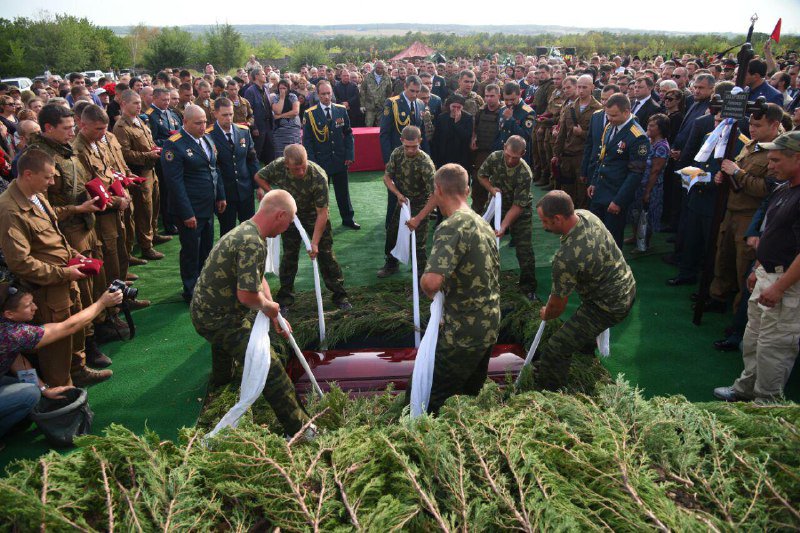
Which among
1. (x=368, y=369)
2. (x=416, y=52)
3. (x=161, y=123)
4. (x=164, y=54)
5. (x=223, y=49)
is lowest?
(x=368, y=369)

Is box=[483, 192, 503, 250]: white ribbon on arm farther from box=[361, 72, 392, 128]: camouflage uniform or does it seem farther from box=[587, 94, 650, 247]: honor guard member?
box=[361, 72, 392, 128]: camouflage uniform

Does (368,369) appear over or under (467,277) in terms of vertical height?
under

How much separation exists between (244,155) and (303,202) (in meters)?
1.65

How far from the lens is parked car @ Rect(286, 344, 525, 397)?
4.18 meters

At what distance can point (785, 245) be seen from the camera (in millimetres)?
3891

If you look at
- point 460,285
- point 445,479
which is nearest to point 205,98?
point 460,285

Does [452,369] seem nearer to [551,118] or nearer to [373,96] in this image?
[551,118]

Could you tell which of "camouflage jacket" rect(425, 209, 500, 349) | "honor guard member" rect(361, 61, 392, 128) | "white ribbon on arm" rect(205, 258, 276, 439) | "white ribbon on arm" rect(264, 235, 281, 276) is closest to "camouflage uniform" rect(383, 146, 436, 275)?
"white ribbon on arm" rect(264, 235, 281, 276)

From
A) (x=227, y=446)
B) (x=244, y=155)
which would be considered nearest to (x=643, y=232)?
(x=244, y=155)

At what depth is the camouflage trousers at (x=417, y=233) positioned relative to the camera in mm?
6316

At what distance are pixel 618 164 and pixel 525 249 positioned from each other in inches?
61.2

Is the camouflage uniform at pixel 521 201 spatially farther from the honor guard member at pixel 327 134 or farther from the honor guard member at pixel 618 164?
the honor guard member at pixel 327 134

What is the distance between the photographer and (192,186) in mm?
5883

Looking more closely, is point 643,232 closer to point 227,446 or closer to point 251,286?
point 251,286
